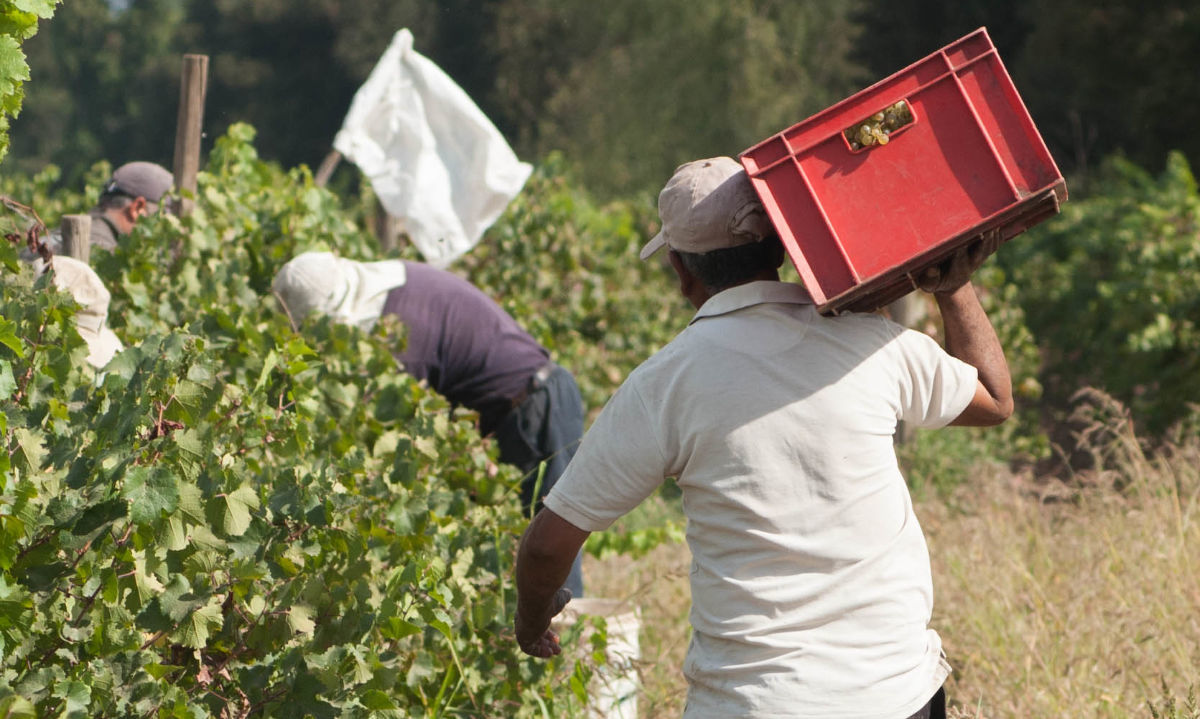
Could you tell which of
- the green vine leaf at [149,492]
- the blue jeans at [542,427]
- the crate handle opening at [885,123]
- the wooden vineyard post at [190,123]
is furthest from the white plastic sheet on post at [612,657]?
the wooden vineyard post at [190,123]

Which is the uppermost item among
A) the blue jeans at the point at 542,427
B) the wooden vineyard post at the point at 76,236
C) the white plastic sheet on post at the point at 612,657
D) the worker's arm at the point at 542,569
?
the wooden vineyard post at the point at 76,236

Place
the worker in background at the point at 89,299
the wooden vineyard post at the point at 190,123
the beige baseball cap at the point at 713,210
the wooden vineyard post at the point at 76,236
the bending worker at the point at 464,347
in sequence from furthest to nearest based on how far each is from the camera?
the wooden vineyard post at the point at 190,123, the bending worker at the point at 464,347, the wooden vineyard post at the point at 76,236, the worker in background at the point at 89,299, the beige baseball cap at the point at 713,210

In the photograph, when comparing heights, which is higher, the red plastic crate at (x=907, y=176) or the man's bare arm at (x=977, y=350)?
the red plastic crate at (x=907, y=176)

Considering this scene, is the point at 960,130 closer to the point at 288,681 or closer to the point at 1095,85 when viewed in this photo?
the point at 288,681

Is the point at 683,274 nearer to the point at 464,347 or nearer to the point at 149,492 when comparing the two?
the point at 149,492

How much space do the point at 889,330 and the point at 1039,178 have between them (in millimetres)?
320

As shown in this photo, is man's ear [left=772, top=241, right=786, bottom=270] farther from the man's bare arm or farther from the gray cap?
the gray cap

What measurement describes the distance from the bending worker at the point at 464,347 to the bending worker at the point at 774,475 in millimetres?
2208

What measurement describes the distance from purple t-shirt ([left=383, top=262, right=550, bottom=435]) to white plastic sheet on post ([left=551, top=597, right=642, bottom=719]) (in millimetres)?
1058

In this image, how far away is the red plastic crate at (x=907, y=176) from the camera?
2014 mm

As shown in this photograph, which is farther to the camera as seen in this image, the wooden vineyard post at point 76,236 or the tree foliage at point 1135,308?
the tree foliage at point 1135,308

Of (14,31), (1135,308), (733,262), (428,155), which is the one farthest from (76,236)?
(1135,308)

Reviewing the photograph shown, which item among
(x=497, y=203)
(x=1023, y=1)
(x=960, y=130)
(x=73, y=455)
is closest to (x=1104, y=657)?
(x=960, y=130)

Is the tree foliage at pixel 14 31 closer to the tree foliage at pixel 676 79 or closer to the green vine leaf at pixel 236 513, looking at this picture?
the green vine leaf at pixel 236 513
